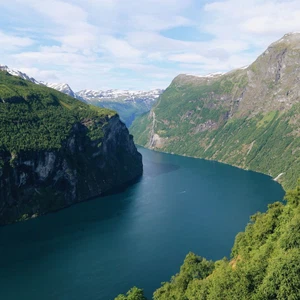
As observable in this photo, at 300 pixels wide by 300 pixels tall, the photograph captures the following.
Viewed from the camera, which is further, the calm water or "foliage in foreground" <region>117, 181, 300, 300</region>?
the calm water

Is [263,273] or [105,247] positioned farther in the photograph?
[105,247]

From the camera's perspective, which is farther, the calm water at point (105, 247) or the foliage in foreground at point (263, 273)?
the calm water at point (105, 247)

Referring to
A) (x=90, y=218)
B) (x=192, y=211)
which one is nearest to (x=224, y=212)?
(x=192, y=211)

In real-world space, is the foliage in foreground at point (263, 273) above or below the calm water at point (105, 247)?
above

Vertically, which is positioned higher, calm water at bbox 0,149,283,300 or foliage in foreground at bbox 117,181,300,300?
foliage in foreground at bbox 117,181,300,300

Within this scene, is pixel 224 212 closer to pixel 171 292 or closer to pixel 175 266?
pixel 175 266
